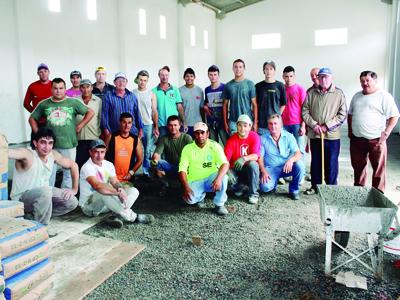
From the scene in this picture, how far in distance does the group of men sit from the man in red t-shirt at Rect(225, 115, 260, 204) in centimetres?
1

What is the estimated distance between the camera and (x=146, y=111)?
5.62m

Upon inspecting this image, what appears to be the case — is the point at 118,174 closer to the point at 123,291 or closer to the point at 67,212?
the point at 67,212

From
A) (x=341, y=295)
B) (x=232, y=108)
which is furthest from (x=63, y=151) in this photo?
(x=341, y=295)

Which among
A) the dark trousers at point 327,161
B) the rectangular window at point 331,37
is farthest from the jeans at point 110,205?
the rectangular window at point 331,37

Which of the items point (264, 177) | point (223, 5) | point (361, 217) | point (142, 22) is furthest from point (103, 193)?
point (223, 5)

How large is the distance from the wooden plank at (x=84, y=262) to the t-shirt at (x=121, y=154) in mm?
1309

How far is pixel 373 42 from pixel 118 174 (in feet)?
40.8

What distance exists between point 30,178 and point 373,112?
3857mm

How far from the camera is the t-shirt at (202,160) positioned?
172 inches

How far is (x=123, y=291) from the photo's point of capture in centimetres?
257

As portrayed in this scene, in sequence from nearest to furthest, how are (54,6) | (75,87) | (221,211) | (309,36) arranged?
(221,211)
(75,87)
(54,6)
(309,36)

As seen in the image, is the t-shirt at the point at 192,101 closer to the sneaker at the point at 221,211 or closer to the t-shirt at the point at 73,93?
the t-shirt at the point at 73,93

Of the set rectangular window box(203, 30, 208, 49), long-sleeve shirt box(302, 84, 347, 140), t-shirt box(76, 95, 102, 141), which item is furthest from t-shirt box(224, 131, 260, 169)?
rectangular window box(203, 30, 208, 49)

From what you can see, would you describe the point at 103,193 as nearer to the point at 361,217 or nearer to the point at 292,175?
the point at 292,175
